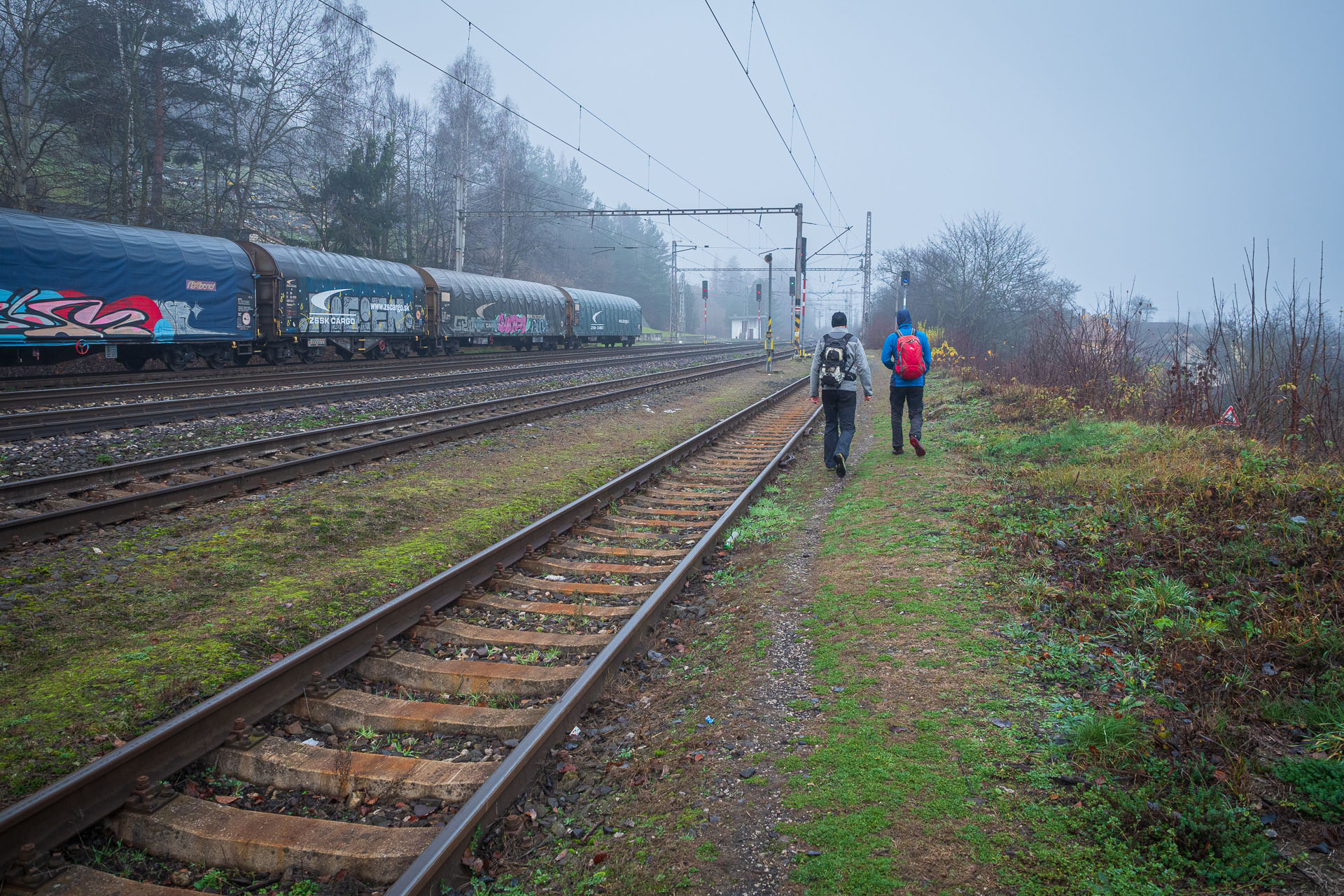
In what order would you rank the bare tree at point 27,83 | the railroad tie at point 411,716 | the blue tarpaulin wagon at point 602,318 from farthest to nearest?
the blue tarpaulin wagon at point 602,318 → the bare tree at point 27,83 → the railroad tie at point 411,716

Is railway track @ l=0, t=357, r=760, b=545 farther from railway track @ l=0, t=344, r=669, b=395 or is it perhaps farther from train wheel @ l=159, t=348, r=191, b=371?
train wheel @ l=159, t=348, r=191, b=371

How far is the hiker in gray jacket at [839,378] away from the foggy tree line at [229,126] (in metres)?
17.0

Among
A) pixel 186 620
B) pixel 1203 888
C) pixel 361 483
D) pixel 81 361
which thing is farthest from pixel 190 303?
pixel 1203 888

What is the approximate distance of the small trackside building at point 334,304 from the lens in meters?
21.3

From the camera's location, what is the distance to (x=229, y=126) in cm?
2988

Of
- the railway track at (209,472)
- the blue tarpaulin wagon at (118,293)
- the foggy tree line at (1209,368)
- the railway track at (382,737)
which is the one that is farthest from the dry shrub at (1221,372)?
the blue tarpaulin wagon at (118,293)

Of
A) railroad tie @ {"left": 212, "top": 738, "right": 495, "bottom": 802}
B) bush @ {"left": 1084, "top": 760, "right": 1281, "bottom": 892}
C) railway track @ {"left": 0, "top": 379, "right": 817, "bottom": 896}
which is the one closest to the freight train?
railway track @ {"left": 0, "top": 379, "right": 817, "bottom": 896}

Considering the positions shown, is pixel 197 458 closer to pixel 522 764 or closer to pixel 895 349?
pixel 522 764

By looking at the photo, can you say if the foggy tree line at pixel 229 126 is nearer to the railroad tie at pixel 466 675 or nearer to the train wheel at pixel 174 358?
the train wheel at pixel 174 358

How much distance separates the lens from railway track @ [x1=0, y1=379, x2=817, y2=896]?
2.88 meters

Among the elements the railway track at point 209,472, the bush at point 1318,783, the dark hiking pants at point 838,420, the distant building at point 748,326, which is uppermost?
the distant building at point 748,326

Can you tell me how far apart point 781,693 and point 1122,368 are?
1169cm

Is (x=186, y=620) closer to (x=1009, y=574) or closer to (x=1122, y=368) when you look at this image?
(x=1009, y=574)

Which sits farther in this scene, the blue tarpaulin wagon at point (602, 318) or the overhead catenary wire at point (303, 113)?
the blue tarpaulin wagon at point (602, 318)
